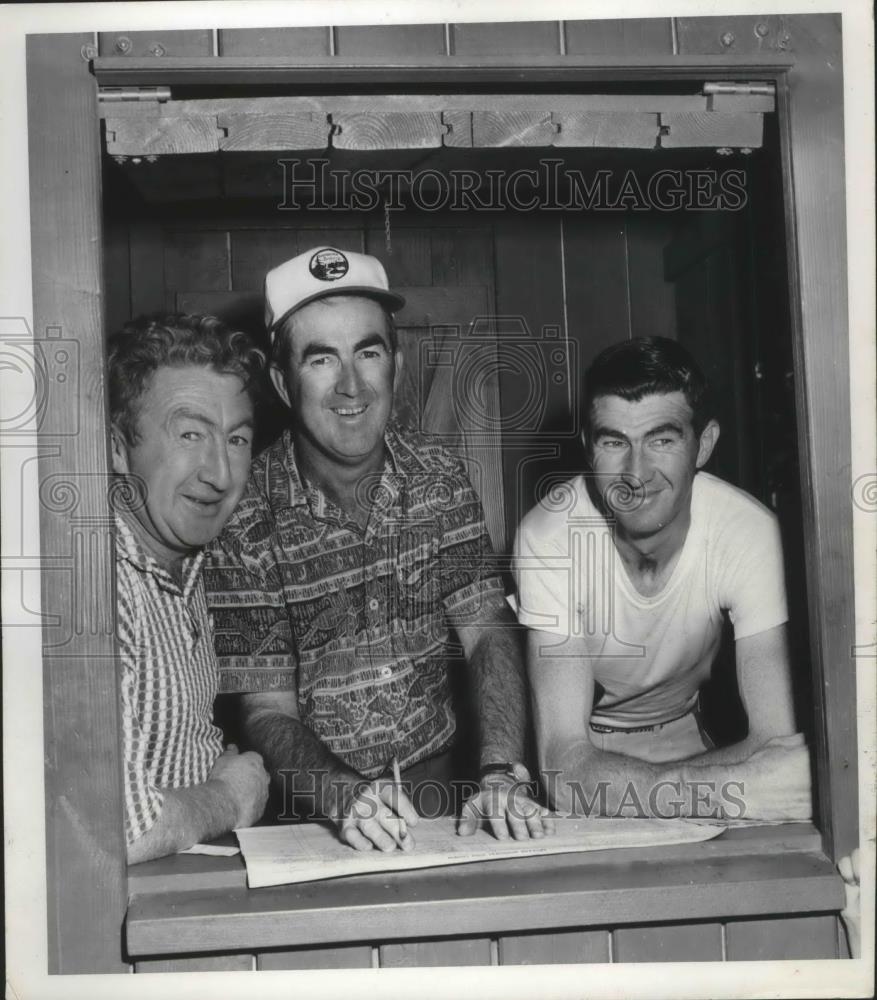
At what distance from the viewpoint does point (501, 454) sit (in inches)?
126

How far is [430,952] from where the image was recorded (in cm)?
218

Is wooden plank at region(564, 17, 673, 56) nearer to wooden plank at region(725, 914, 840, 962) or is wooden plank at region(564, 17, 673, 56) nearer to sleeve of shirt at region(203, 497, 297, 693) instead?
sleeve of shirt at region(203, 497, 297, 693)

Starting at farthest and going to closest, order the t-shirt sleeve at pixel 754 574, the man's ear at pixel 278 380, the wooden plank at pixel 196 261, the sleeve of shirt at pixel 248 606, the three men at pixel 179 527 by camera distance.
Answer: the wooden plank at pixel 196 261
the man's ear at pixel 278 380
the sleeve of shirt at pixel 248 606
the t-shirt sleeve at pixel 754 574
the three men at pixel 179 527

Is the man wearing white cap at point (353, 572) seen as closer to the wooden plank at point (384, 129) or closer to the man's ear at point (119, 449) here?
the man's ear at point (119, 449)

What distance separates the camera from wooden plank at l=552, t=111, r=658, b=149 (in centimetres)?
223

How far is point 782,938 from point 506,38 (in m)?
1.72

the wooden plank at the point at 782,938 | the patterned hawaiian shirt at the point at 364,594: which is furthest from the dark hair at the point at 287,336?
the wooden plank at the point at 782,938

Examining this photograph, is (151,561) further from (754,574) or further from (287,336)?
(754,574)

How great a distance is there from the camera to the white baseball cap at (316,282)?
8.54 feet

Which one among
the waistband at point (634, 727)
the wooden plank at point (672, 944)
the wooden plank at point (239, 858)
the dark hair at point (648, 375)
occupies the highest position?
the dark hair at point (648, 375)

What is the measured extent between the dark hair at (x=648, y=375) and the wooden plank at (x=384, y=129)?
674 mm

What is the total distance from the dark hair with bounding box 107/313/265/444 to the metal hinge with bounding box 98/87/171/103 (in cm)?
52

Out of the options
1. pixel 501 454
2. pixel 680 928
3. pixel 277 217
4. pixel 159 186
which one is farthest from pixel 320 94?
pixel 680 928

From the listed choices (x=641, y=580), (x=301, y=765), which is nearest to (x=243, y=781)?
(x=301, y=765)
